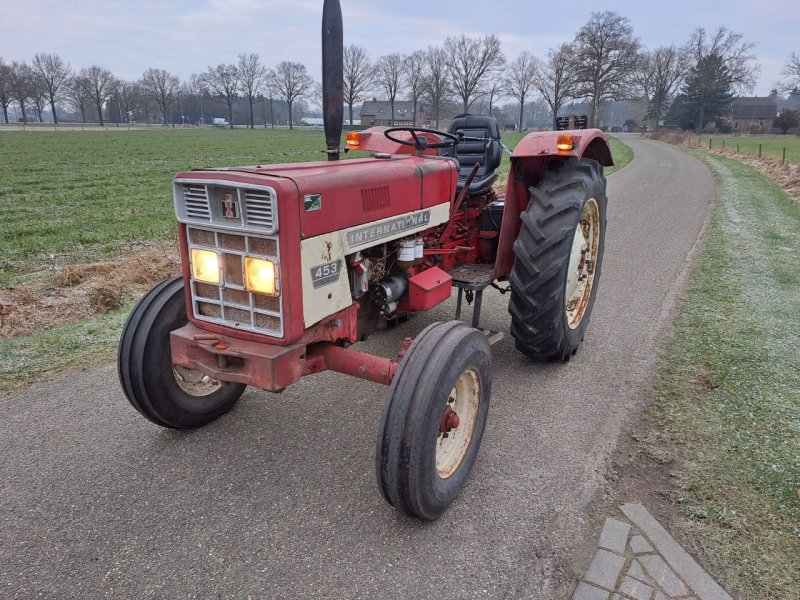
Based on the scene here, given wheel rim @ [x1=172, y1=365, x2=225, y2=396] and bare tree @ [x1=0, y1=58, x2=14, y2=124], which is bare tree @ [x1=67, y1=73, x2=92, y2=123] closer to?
bare tree @ [x1=0, y1=58, x2=14, y2=124]

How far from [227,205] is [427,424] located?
1.24 meters

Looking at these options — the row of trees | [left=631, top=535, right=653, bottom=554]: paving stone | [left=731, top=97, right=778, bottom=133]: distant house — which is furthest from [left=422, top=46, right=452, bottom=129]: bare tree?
[left=631, top=535, right=653, bottom=554]: paving stone

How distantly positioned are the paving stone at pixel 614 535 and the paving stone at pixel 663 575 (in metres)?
0.09

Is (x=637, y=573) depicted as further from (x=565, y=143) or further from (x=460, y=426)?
(x=565, y=143)

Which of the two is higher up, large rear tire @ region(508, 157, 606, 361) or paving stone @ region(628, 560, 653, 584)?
large rear tire @ region(508, 157, 606, 361)

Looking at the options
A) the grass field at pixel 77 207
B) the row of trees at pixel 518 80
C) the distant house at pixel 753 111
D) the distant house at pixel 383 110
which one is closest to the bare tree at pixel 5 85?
the row of trees at pixel 518 80

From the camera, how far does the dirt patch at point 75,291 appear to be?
4.70 m

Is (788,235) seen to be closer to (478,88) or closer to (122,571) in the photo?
(122,571)

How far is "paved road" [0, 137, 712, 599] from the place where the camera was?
86.0 inches

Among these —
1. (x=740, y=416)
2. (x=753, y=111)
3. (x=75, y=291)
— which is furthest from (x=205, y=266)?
(x=753, y=111)

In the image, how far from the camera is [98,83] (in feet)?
248

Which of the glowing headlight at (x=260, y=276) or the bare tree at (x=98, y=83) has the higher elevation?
the bare tree at (x=98, y=83)

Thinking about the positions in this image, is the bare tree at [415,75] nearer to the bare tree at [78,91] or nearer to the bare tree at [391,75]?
the bare tree at [391,75]

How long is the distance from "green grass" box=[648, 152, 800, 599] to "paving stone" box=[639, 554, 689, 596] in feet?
0.57
